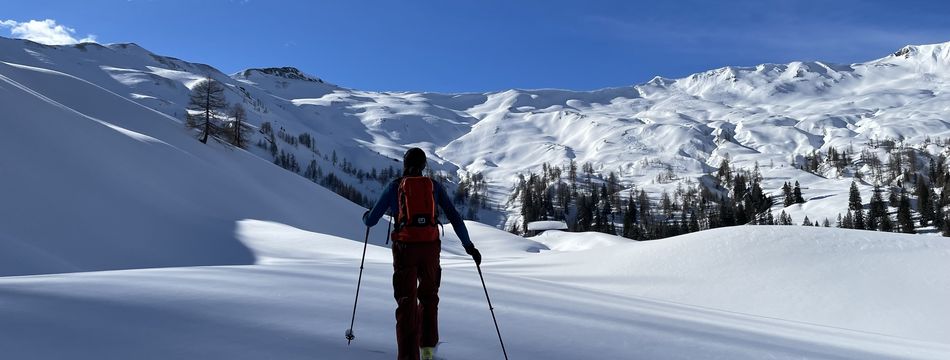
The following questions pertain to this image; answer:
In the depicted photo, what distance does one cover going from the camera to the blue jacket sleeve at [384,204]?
5.35 meters

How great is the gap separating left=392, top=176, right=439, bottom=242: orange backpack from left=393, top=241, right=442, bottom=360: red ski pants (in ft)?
0.24

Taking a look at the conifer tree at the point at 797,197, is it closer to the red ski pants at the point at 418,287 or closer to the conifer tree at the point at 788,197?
the conifer tree at the point at 788,197

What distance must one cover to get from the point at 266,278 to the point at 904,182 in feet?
816

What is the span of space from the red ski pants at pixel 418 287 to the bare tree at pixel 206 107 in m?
41.7

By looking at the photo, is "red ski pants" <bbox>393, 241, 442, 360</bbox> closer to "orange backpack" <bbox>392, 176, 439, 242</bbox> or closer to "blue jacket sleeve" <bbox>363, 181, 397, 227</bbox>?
"orange backpack" <bbox>392, 176, 439, 242</bbox>

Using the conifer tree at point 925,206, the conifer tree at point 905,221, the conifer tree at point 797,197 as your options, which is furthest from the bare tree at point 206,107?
the conifer tree at point 797,197

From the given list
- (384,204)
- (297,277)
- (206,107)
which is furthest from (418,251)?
(206,107)

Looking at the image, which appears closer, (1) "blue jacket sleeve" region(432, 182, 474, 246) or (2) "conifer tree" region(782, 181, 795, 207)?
(1) "blue jacket sleeve" region(432, 182, 474, 246)

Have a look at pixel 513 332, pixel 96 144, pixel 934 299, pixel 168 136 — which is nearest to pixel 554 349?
pixel 513 332

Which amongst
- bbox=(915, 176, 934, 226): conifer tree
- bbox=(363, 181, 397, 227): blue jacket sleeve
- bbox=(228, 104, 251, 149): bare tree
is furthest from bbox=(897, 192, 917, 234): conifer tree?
bbox=(363, 181, 397, 227): blue jacket sleeve

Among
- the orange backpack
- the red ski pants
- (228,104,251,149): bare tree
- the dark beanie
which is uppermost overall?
(228,104,251,149): bare tree

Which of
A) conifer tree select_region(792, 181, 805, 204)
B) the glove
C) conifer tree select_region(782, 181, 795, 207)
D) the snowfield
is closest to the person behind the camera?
the snowfield

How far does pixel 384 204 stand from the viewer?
17.9 feet

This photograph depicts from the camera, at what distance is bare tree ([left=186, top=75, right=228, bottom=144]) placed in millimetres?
42969
